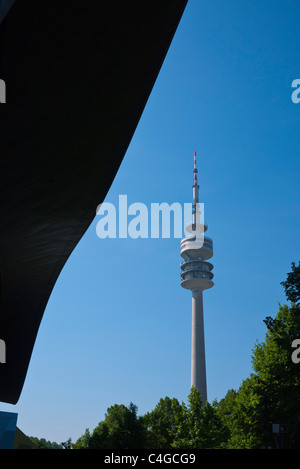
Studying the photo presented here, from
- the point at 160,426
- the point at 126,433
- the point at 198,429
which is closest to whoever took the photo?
the point at 198,429

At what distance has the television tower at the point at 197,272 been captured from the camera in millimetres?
100250

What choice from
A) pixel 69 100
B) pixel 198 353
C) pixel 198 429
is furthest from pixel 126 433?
pixel 69 100

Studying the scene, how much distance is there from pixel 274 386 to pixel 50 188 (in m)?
20.1

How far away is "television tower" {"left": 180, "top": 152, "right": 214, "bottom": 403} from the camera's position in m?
100

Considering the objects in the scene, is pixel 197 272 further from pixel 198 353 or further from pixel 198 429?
pixel 198 429

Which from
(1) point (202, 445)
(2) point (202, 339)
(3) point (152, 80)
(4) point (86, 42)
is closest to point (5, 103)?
(4) point (86, 42)

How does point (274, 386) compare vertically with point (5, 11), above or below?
below

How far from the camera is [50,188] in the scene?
15539 mm

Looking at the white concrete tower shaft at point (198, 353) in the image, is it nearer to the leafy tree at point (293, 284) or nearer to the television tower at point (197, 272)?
the television tower at point (197, 272)

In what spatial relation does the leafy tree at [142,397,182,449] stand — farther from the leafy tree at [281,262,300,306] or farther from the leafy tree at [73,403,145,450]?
the leafy tree at [281,262,300,306]

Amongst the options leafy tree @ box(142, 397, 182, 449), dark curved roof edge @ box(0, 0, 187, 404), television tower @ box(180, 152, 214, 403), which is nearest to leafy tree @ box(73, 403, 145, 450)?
leafy tree @ box(142, 397, 182, 449)

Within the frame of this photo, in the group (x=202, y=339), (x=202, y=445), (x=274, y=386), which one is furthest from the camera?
(x=202, y=339)

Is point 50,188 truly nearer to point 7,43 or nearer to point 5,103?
point 5,103

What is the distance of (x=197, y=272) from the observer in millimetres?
112625
